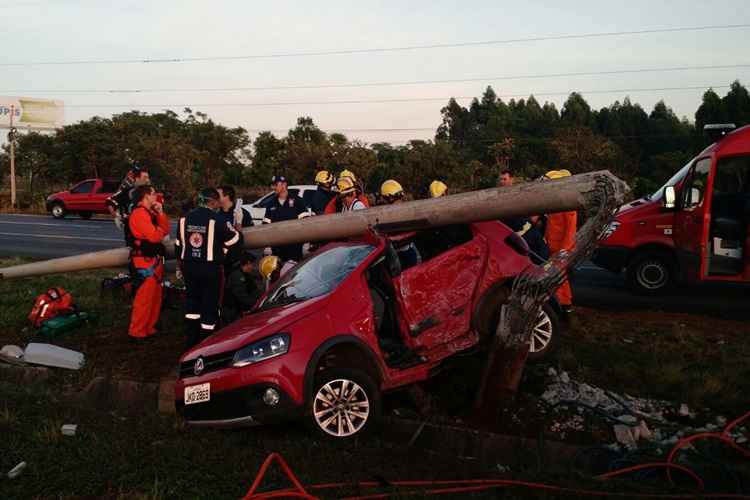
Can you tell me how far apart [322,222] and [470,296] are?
233 centimetres

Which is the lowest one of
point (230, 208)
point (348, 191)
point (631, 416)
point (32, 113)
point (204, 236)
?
point (631, 416)

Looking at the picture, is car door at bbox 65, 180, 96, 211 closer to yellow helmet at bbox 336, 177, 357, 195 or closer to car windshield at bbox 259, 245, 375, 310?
yellow helmet at bbox 336, 177, 357, 195

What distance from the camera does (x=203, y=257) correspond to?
270 inches

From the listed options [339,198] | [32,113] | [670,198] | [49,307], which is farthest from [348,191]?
[32,113]

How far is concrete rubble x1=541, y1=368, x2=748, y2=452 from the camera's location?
203 inches

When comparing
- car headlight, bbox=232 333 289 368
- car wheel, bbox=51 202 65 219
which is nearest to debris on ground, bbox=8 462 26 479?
car headlight, bbox=232 333 289 368

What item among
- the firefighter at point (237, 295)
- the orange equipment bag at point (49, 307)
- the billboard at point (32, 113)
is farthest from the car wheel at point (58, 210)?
the firefighter at point (237, 295)

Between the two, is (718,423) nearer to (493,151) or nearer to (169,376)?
(169,376)

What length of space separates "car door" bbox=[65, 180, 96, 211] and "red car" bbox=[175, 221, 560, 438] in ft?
84.9

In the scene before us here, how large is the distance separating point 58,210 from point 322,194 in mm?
23878

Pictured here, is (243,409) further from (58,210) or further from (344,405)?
(58,210)

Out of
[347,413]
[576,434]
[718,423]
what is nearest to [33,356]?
[347,413]

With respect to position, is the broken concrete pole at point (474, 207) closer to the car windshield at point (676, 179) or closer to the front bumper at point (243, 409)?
the front bumper at point (243, 409)

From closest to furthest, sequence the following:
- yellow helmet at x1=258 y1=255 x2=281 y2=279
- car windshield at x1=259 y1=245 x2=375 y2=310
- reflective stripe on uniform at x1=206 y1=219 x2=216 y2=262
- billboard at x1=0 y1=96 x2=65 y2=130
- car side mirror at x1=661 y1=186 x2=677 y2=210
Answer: car windshield at x1=259 y1=245 x2=375 y2=310, reflective stripe on uniform at x1=206 y1=219 x2=216 y2=262, yellow helmet at x1=258 y1=255 x2=281 y2=279, car side mirror at x1=661 y1=186 x2=677 y2=210, billboard at x1=0 y1=96 x2=65 y2=130
